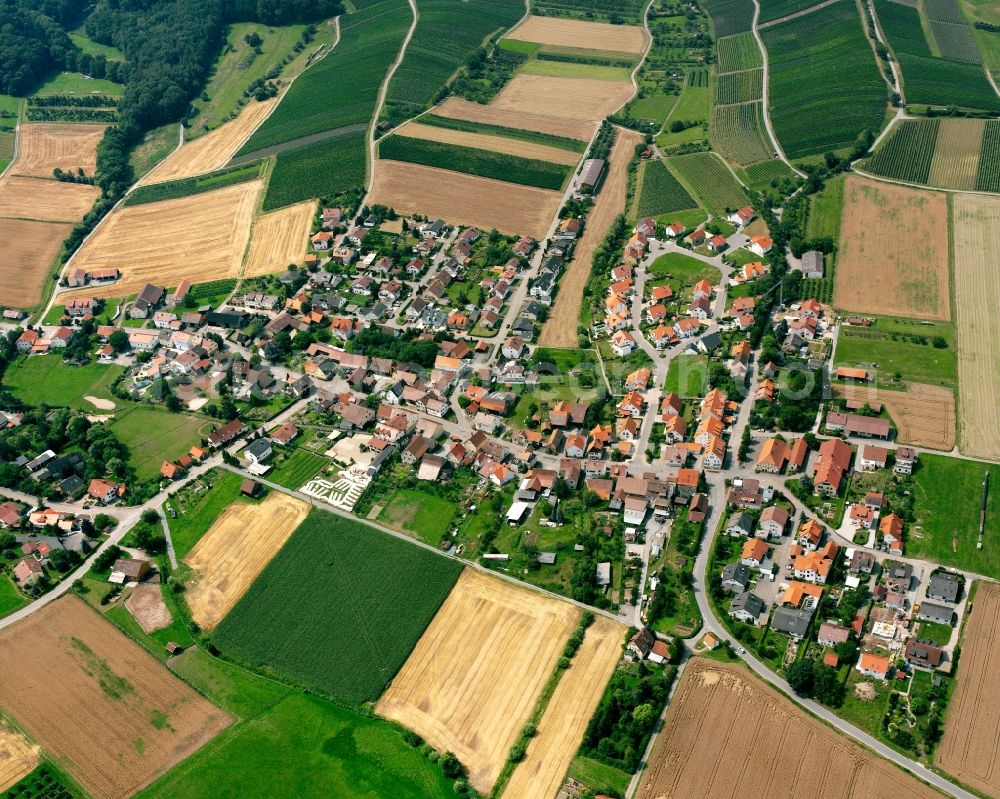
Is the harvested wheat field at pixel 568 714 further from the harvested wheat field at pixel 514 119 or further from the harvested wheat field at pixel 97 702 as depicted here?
the harvested wheat field at pixel 514 119

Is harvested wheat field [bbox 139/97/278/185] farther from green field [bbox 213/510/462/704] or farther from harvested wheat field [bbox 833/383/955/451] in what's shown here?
harvested wheat field [bbox 833/383/955/451]

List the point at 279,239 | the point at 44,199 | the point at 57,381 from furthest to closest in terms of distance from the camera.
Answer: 1. the point at 44,199
2. the point at 279,239
3. the point at 57,381

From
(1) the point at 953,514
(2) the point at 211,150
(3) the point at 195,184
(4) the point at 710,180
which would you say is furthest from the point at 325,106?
(1) the point at 953,514

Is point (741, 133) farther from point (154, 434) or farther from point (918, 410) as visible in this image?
point (154, 434)

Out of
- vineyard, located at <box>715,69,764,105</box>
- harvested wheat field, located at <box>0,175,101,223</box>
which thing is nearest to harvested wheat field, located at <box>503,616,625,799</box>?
vineyard, located at <box>715,69,764,105</box>

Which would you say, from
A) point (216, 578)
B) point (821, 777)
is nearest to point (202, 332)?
point (216, 578)

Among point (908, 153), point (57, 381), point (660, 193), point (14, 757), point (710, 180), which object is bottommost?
point (57, 381)

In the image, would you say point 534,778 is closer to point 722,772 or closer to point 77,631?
point 722,772
